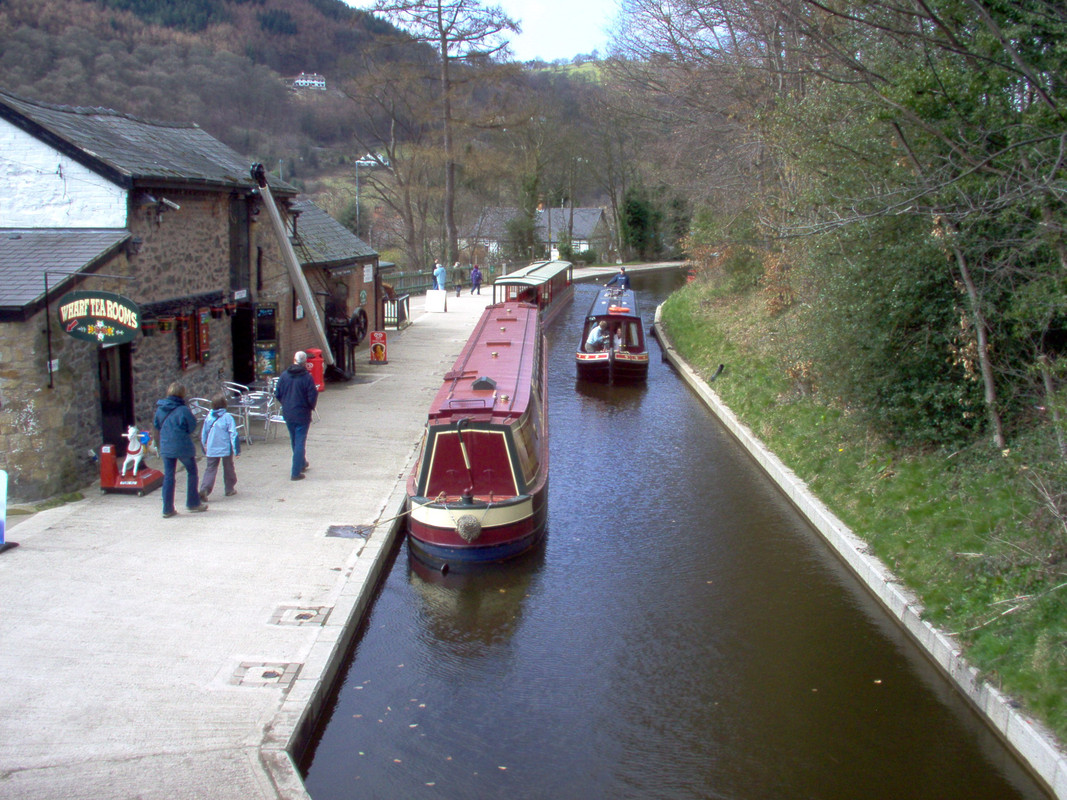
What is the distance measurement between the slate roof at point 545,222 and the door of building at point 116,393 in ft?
122

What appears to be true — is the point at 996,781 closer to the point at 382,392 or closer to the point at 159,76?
the point at 382,392

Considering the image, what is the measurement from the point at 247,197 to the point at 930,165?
34.6ft

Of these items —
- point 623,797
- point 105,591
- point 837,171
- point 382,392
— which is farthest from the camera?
point 382,392

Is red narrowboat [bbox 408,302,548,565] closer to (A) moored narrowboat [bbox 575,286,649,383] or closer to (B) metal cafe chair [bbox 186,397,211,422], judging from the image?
(B) metal cafe chair [bbox 186,397,211,422]

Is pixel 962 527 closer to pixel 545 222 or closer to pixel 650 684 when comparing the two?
pixel 650 684

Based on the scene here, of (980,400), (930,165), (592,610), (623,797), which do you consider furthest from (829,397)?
(623,797)

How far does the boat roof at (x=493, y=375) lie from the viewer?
10.0 metres

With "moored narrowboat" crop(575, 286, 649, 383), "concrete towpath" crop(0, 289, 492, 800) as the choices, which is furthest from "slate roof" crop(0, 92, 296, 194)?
"moored narrowboat" crop(575, 286, 649, 383)

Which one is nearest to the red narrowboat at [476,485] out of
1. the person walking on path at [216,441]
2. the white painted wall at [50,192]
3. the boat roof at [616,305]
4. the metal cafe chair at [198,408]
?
the person walking on path at [216,441]

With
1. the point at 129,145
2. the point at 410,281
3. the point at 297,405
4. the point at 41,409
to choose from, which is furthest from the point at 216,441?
the point at 410,281

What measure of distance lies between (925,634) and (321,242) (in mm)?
15469

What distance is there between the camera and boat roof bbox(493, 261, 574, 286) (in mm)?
27391

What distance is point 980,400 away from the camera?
1020 cm

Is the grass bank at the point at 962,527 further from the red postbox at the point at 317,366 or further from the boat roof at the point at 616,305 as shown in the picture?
the red postbox at the point at 317,366
